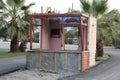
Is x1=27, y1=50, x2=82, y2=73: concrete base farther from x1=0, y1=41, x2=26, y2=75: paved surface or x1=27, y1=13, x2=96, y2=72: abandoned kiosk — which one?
x1=0, y1=41, x2=26, y2=75: paved surface

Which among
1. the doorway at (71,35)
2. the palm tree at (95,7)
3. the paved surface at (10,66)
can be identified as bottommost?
the paved surface at (10,66)

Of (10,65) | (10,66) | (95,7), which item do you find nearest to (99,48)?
(95,7)

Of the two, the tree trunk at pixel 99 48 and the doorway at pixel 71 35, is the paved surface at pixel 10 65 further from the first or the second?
the tree trunk at pixel 99 48

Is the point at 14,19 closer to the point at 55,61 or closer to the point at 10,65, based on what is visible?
the point at 10,65

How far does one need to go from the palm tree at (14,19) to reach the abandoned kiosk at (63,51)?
1075 cm

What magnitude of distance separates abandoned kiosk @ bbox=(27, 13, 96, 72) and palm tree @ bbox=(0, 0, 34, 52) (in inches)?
423

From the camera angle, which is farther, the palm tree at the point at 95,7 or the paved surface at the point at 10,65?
the palm tree at the point at 95,7

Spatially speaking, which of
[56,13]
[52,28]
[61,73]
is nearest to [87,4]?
→ [52,28]

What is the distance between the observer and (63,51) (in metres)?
17.8

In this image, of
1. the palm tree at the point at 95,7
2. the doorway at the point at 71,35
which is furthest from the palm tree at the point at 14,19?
the palm tree at the point at 95,7

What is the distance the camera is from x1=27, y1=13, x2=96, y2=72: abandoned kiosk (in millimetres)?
17578

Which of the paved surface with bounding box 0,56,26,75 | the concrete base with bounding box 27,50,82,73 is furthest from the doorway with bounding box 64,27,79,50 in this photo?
the concrete base with bounding box 27,50,82,73

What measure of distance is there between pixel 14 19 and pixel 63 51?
49.5 ft

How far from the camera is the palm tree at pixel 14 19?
31397mm
